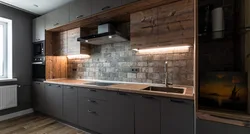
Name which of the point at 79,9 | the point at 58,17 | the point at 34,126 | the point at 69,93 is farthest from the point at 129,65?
Result: the point at 34,126

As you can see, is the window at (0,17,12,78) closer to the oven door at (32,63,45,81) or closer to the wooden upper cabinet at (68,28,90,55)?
the oven door at (32,63,45,81)

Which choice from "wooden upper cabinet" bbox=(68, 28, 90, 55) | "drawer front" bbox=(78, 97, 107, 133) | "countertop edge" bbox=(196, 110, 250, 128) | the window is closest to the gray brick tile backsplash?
"wooden upper cabinet" bbox=(68, 28, 90, 55)

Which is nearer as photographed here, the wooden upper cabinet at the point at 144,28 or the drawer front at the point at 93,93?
the wooden upper cabinet at the point at 144,28

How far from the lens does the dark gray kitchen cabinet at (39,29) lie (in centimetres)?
341

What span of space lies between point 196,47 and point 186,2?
86 centimetres

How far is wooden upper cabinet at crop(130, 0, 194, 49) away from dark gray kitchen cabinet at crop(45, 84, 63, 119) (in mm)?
1946

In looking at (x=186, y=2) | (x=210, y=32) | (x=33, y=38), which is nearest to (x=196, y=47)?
(x=210, y=32)

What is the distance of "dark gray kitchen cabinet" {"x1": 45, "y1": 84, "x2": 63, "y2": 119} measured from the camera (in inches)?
114

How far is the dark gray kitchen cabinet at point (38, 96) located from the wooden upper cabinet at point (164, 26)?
2.62 m

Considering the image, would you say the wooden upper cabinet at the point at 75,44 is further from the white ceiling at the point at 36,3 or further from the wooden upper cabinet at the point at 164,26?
the wooden upper cabinet at the point at 164,26

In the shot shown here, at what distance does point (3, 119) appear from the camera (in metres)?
3.13

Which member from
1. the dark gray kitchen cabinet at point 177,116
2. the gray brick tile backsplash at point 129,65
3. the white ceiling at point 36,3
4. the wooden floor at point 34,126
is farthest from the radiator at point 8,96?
the dark gray kitchen cabinet at point 177,116

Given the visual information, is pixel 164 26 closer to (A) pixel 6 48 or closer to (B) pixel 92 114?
(B) pixel 92 114

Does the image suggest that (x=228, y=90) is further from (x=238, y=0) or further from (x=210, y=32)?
(x=238, y=0)
